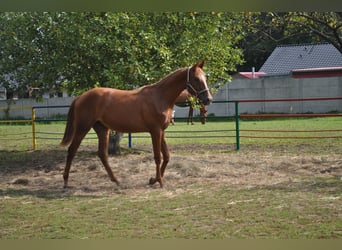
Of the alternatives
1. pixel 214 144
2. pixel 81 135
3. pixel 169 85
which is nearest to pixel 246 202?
pixel 169 85

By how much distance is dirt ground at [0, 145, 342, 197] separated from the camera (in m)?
7.40

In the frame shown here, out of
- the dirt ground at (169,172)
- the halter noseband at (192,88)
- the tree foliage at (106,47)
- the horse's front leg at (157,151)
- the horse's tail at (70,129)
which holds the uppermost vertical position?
the tree foliage at (106,47)

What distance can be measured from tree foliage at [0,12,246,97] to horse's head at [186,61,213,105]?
1.97 meters

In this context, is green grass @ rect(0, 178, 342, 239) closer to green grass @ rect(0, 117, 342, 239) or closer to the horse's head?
green grass @ rect(0, 117, 342, 239)

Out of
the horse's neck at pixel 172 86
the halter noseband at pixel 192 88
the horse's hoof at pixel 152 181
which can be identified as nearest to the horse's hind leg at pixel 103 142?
the horse's hoof at pixel 152 181

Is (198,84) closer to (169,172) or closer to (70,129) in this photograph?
Answer: (169,172)

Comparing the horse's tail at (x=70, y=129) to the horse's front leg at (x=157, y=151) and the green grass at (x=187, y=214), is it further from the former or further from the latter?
the horse's front leg at (x=157, y=151)

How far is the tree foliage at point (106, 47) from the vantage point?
9273mm

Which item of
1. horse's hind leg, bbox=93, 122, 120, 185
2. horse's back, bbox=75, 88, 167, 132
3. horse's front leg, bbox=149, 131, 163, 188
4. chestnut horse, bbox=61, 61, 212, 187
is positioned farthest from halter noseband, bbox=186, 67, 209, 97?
horse's hind leg, bbox=93, 122, 120, 185

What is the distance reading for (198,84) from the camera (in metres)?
7.04

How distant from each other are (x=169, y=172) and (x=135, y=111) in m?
1.44

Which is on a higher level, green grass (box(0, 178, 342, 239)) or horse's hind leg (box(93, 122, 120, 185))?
horse's hind leg (box(93, 122, 120, 185))

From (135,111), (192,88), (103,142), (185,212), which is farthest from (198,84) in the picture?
(185,212)

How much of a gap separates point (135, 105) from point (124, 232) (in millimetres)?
3225
